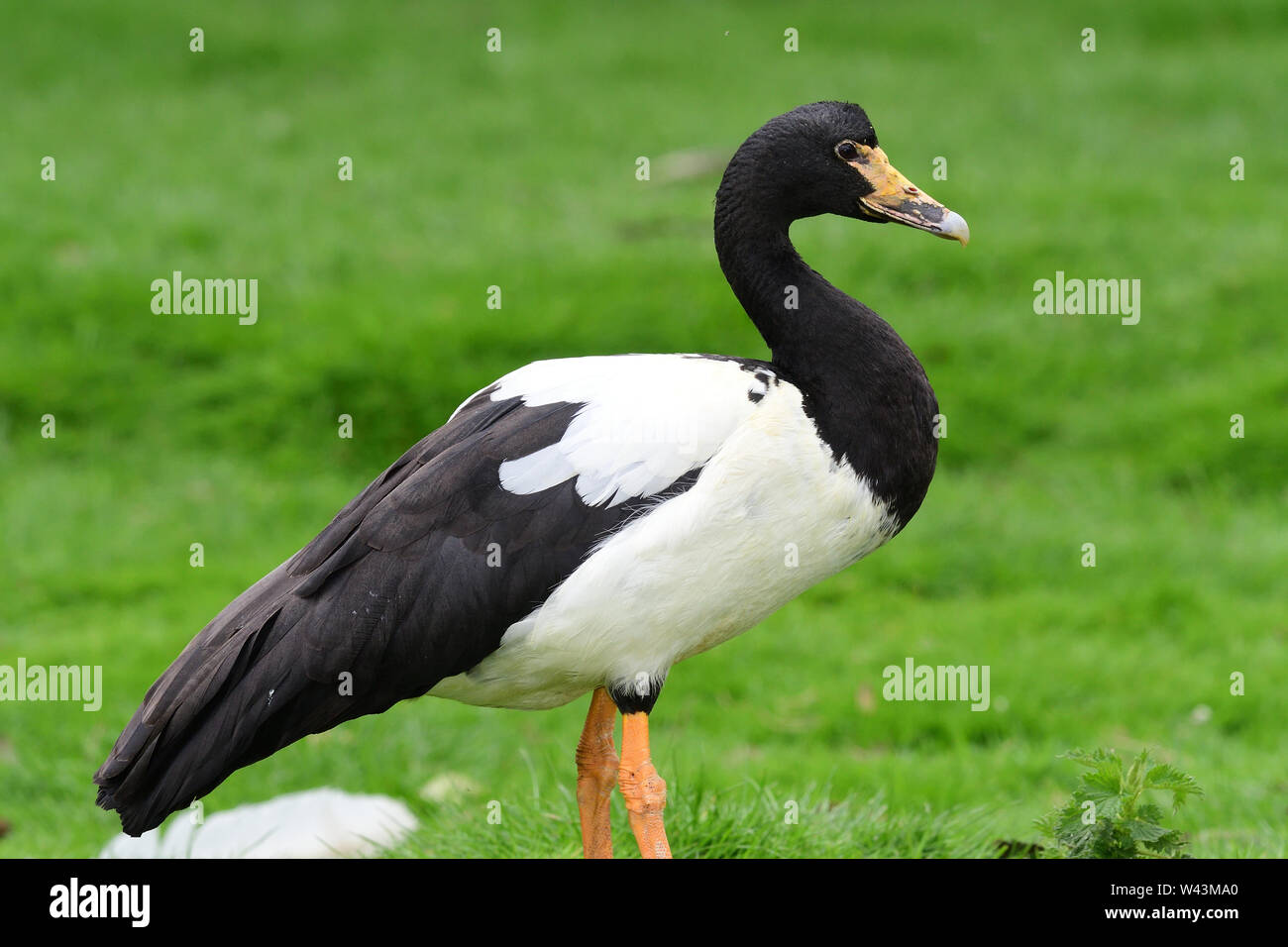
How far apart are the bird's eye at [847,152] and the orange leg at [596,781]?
167 cm

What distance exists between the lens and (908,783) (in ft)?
19.7

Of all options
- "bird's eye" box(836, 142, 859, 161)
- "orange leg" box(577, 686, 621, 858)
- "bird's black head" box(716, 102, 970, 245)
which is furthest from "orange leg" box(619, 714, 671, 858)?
"bird's eye" box(836, 142, 859, 161)

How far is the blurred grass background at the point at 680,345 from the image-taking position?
668cm

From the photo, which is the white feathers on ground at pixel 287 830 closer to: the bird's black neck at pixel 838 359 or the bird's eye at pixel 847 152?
the bird's black neck at pixel 838 359

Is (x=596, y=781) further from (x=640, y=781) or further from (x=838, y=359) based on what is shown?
(x=838, y=359)

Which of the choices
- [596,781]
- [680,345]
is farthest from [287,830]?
[680,345]

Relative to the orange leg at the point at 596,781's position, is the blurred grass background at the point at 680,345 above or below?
above

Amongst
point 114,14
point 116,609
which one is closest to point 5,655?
point 116,609

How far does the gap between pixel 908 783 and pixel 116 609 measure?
4.24 m

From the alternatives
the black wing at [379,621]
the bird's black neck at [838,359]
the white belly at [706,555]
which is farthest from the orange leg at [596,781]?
the bird's black neck at [838,359]

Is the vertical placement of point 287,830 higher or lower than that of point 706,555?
lower

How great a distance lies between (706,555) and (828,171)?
116 cm

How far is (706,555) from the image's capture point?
162 inches

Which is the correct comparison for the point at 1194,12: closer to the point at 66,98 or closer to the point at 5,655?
the point at 66,98
